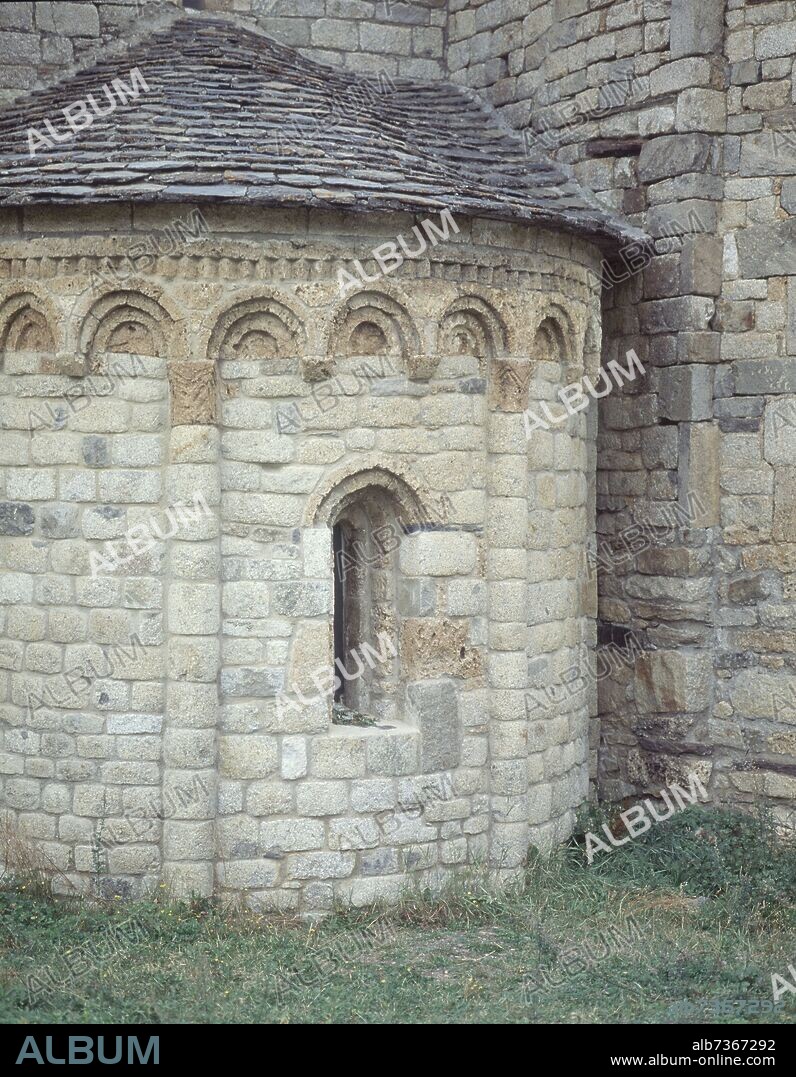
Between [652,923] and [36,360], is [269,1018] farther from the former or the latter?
[36,360]

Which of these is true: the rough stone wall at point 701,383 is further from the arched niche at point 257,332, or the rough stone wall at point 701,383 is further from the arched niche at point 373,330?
the arched niche at point 257,332

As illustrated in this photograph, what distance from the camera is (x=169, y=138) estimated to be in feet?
24.0

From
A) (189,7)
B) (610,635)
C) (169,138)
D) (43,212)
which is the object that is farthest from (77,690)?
(189,7)

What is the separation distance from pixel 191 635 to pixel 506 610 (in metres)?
1.98

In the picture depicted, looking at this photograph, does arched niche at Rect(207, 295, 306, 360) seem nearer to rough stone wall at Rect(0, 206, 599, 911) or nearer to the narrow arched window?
rough stone wall at Rect(0, 206, 599, 911)

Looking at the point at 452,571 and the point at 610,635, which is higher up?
the point at 452,571

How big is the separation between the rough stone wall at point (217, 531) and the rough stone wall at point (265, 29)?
2.72 metres

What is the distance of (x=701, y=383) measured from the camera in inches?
336

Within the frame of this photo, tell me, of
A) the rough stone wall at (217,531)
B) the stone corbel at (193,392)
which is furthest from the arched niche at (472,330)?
the stone corbel at (193,392)

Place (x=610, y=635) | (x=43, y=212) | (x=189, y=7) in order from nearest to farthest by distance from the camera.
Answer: (x=43, y=212)
(x=610, y=635)
(x=189, y=7)

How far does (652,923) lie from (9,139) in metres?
6.26

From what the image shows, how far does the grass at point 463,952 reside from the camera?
6117 mm

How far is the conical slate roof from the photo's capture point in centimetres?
695

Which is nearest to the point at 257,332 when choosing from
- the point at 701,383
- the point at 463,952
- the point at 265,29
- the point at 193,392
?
the point at 193,392
